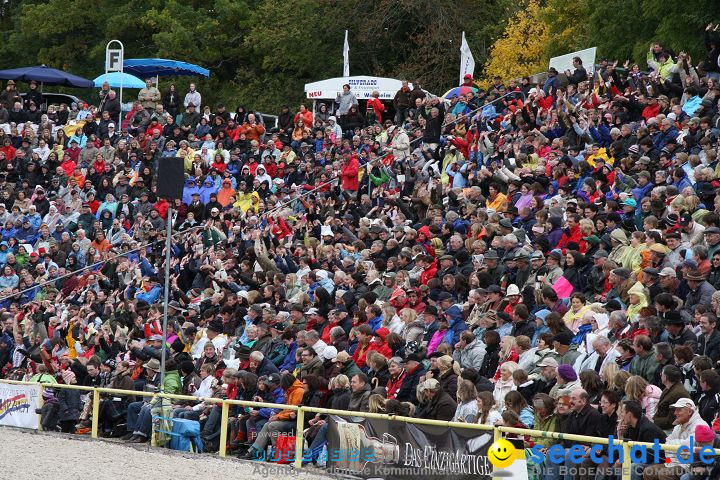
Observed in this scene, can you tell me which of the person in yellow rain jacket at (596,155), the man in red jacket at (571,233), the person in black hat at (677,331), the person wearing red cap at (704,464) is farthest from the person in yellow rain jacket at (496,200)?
the person wearing red cap at (704,464)

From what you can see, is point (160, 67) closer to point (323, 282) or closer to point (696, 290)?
point (323, 282)

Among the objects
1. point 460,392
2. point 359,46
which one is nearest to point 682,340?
point 460,392

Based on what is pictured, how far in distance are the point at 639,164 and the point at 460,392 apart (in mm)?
6747

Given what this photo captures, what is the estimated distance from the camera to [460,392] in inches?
500

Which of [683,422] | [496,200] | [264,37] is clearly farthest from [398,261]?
[264,37]

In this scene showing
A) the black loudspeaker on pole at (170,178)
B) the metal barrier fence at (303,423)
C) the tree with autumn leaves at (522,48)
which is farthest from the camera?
the tree with autumn leaves at (522,48)

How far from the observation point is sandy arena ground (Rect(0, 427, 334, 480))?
13523 millimetres

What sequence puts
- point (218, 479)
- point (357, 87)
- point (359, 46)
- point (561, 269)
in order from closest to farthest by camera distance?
1. point (218, 479)
2. point (561, 269)
3. point (357, 87)
4. point (359, 46)

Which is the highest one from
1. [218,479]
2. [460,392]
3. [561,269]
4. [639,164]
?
[639,164]

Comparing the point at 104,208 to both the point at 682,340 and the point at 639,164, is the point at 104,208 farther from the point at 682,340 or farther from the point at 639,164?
the point at 682,340

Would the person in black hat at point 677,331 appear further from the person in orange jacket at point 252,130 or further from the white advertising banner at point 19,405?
the person in orange jacket at point 252,130

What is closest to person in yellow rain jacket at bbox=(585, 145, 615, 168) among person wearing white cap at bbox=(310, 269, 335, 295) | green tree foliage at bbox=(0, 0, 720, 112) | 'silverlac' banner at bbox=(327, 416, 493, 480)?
person wearing white cap at bbox=(310, 269, 335, 295)

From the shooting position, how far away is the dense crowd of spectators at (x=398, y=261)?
12.7m

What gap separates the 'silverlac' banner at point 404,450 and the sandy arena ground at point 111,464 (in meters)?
0.41
